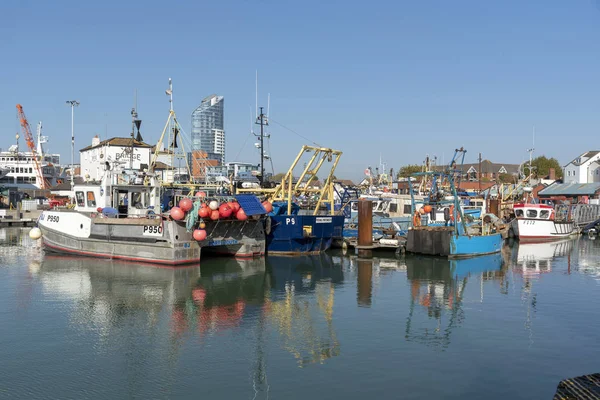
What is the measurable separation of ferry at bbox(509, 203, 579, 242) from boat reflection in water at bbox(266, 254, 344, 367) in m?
20.0

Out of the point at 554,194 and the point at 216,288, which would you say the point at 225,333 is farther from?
the point at 554,194

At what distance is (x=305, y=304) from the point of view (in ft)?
63.5

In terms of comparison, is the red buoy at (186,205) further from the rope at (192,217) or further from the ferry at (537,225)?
the ferry at (537,225)

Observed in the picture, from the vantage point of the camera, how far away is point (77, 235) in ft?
95.7

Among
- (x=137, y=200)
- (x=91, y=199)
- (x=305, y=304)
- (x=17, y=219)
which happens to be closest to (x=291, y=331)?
(x=305, y=304)

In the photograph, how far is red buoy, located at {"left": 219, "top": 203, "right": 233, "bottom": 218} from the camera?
26.4 m

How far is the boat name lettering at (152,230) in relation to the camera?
2619 centimetres

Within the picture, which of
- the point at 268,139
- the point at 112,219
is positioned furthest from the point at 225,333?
the point at 268,139

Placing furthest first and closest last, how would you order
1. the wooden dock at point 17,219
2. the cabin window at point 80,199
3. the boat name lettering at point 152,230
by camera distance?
the wooden dock at point 17,219
the cabin window at point 80,199
the boat name lettering at point 152,230

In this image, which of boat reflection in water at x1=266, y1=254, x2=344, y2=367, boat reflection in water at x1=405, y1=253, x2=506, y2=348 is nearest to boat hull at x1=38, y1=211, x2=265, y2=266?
boat reflection in water at x1=266, y1=254, x2=344, y2=367

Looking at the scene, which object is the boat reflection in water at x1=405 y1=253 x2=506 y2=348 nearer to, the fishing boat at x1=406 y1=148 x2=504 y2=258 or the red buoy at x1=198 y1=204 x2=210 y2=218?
the fishing boat at x1=406 y1=148 x2=504 y2=258

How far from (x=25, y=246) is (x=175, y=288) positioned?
19.7m

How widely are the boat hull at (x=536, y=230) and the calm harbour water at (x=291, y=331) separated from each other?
1630 cm

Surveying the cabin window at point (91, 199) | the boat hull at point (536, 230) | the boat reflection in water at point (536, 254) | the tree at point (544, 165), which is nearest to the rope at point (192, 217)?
the cabin window at point (91, 199)
